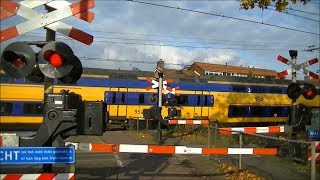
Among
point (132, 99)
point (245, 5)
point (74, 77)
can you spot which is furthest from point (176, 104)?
point (74, 77)

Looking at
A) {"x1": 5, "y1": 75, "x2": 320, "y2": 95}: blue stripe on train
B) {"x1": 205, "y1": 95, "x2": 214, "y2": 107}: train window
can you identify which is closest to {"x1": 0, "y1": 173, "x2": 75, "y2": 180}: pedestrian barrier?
{"x1": 5, "y1": 75, "x2": 320, "y2": 95}: blue stripe on train

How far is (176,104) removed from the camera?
25.6 m

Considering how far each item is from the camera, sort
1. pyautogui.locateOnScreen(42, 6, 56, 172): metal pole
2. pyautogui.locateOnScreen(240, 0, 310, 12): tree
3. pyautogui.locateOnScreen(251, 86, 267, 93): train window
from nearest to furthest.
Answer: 1. pyautogui.locateOnScreen(42, 6, 56, 172): metal pole
2. pyautogui.locateOnScreen(240, 0, 310, 12): tree
3. pyautogui.locateOnScreen(251, 86, 267, 93): train window

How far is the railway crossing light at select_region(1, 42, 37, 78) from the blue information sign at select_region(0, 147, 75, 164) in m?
0.93

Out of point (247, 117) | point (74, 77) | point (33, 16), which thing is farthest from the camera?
point (247, 117)

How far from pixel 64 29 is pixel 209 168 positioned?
5948mm

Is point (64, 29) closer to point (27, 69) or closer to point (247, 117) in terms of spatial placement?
point (27, 69)

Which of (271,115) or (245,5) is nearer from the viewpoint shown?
(245,5)

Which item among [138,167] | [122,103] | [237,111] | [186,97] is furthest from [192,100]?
[138,167]

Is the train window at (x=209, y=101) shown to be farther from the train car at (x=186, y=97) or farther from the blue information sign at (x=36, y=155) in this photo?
the blue information sign at (x=36, y=155)

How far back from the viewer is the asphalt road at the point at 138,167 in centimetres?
842

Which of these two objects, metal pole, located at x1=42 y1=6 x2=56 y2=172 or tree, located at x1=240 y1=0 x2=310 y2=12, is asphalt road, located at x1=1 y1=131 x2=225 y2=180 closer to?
metal pole, located at x1=42 y1=6 x2=56 y2=172

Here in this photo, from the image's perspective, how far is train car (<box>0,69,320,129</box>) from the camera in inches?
845

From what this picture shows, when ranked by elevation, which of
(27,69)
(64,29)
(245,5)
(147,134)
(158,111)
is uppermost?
(245,5)
